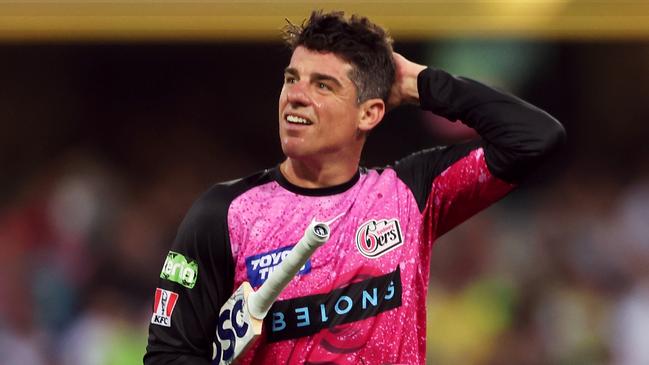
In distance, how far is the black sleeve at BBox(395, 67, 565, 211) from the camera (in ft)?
12.9

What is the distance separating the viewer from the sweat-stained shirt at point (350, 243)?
381cm

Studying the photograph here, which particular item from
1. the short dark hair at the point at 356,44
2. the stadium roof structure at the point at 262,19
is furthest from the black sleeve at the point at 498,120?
the stadium roof structure at the point at 262,19

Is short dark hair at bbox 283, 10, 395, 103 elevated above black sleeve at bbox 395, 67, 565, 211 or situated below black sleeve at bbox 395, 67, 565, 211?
above

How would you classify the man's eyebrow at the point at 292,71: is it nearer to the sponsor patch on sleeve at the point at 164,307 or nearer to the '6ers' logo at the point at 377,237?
the '6ers' logo at the point at 377,237

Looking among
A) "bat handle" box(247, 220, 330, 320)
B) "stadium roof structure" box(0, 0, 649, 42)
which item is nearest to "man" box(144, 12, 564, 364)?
"bat handle" box(247, 220, 330, 320)

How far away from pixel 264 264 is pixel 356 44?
28.9 inches

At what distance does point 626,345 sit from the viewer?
Answer: 25.8ft

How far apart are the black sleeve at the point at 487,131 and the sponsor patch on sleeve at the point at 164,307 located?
0.81 metres

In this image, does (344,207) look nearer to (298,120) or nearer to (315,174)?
(315,174)

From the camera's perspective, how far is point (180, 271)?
12.5 ft

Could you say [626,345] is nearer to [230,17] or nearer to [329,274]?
[230,17]

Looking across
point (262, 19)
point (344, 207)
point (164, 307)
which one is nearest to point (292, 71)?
point (344, 207)

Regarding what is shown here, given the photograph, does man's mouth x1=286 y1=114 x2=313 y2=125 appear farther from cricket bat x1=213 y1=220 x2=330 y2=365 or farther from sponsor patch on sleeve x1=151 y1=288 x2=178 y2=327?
sponsor patch on sleeve x1=151 y1=288 x2=178 y2=327

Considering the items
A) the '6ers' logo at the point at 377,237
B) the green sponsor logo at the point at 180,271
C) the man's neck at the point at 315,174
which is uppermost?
the man's neck at the point at 315,174
